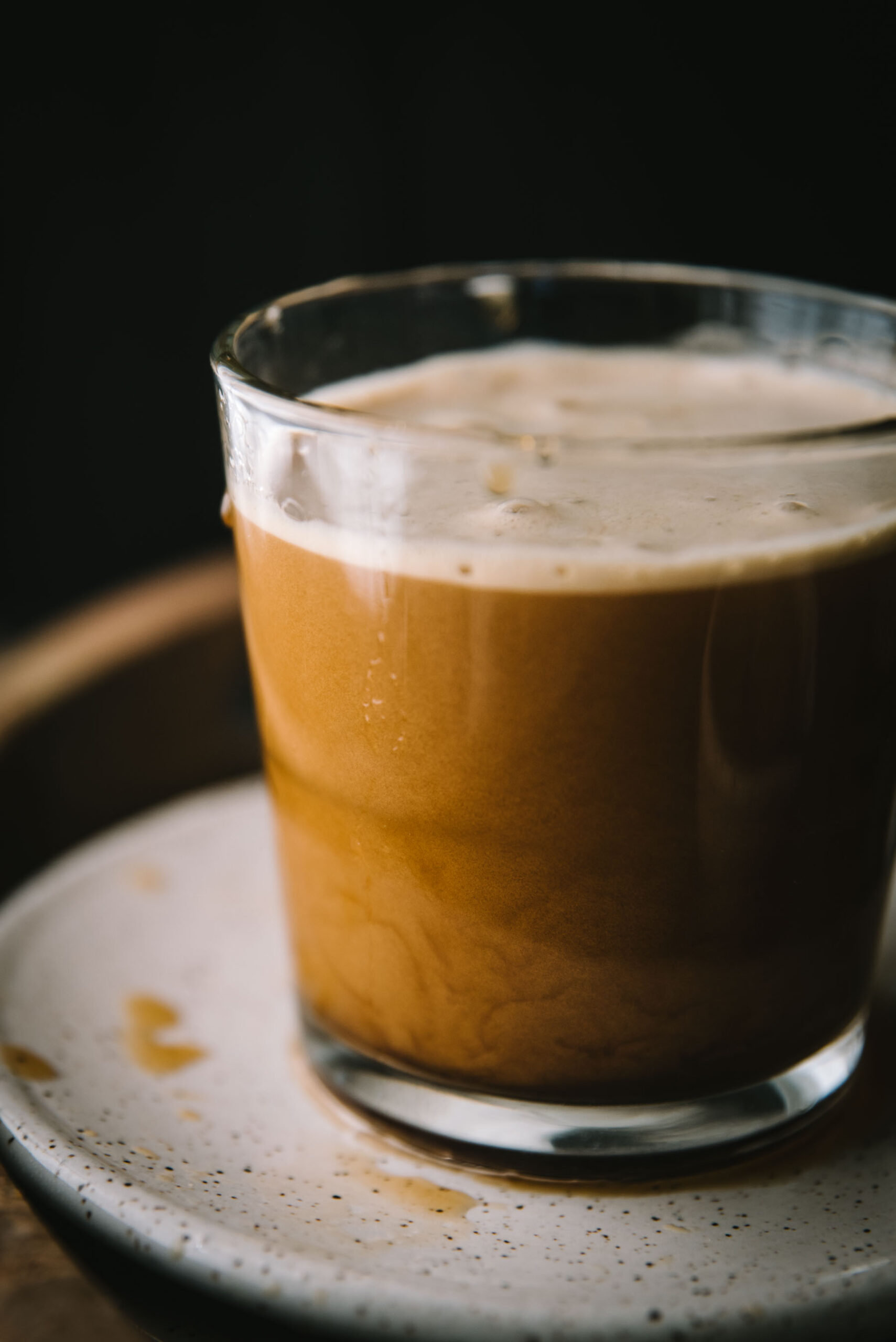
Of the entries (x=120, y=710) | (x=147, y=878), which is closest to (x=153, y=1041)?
(x=147, y=878)

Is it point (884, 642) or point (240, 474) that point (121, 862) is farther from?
point (884, 642)

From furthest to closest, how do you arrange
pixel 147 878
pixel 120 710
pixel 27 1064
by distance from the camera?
pixel 120 710 → pixel 147 878 → pixel 27 1064

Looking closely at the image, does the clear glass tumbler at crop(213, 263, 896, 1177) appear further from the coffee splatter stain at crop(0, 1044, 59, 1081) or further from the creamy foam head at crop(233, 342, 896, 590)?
the coffee splatter stain at crop(0, 1044, 59, 1081)

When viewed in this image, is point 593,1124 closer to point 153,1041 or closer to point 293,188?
point 153,1041

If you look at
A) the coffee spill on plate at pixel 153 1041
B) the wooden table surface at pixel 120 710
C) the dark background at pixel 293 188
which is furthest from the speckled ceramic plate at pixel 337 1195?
the dark background at pixel 293 188

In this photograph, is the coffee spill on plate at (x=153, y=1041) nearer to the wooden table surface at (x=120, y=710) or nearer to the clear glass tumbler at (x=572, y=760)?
the clear glass tumbler at (x=572, y=760)

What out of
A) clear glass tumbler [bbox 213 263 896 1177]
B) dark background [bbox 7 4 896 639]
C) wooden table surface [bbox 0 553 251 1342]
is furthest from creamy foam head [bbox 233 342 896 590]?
dark background [bbox 7 4 896 639]
